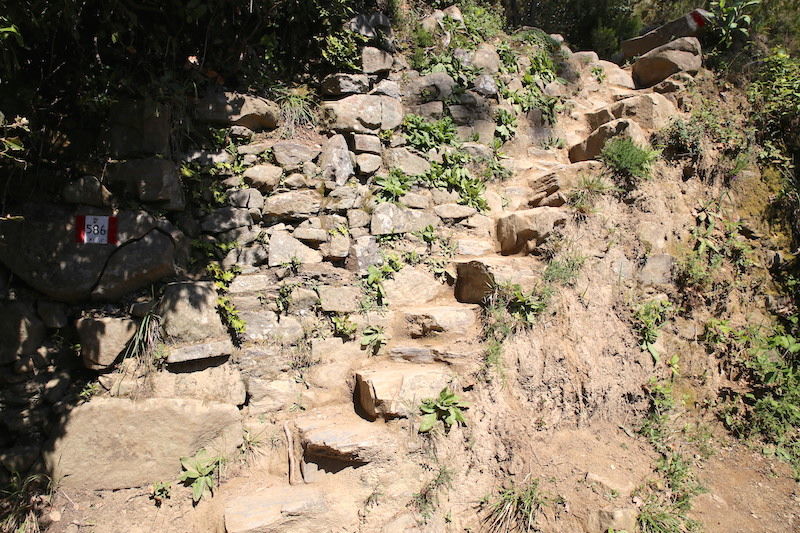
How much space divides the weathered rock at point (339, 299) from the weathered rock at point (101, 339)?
61.0 inches

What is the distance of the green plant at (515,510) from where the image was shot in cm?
333

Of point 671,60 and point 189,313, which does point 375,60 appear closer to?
point 189,313

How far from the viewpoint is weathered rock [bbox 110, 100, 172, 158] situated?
3.92m

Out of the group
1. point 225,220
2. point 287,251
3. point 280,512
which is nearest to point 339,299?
point 287,251

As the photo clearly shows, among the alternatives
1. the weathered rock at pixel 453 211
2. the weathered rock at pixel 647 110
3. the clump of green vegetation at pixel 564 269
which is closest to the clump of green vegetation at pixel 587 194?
the clump of green vegetation at pixel 564 269

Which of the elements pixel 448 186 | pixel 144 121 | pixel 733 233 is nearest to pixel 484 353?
pixel 448 186

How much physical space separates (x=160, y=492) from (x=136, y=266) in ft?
5.61

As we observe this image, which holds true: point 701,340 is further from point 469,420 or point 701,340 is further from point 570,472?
point 469,420

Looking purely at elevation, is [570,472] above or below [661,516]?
above

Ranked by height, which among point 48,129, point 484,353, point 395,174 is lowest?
point 484,353

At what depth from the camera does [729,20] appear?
653 centimetres

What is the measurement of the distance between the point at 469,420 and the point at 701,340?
96.7 inches

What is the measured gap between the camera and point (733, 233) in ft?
15.9

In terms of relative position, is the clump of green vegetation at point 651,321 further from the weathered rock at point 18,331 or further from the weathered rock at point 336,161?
the weathered rock at point 18,331
